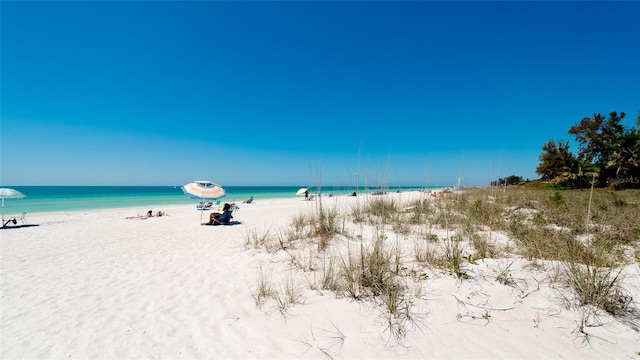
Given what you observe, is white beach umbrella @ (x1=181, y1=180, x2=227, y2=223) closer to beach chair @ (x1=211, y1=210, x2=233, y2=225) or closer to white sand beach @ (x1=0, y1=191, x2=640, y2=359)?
beach chair @ (x1=211, y1=210, x2=233, y2=225)

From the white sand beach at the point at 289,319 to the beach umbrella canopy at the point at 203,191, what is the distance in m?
5.69

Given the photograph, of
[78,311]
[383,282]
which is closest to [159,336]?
[78,311]

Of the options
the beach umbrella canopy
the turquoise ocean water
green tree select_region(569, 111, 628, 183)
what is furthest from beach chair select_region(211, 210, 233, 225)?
green tree select_region(569, 111, 628, 183)

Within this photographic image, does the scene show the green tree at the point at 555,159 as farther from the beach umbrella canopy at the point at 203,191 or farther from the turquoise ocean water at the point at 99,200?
the beach umbrella canopy at the point at 203,191

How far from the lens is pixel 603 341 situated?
2.00 metres

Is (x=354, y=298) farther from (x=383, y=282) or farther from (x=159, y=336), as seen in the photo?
(x=159, y=336)

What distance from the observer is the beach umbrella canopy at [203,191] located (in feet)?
32.3

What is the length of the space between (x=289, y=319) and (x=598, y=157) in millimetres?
31124

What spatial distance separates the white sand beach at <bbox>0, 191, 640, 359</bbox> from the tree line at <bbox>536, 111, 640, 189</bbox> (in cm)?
1861

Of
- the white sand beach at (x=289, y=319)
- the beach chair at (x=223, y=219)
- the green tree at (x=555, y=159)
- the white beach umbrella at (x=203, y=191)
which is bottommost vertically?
the white sand beach at (x=289, y=319)

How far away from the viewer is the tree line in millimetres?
16531

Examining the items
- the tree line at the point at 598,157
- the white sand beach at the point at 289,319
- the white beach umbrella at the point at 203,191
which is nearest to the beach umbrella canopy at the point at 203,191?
the white beach umbrella at the point at 203,191

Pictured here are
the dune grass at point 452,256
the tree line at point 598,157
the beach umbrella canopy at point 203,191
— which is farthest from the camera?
the tree line at point 598,157

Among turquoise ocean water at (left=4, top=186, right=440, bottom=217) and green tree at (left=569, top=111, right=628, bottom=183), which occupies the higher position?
green tree at (left=569, top=111, right=628, bottom=183)
